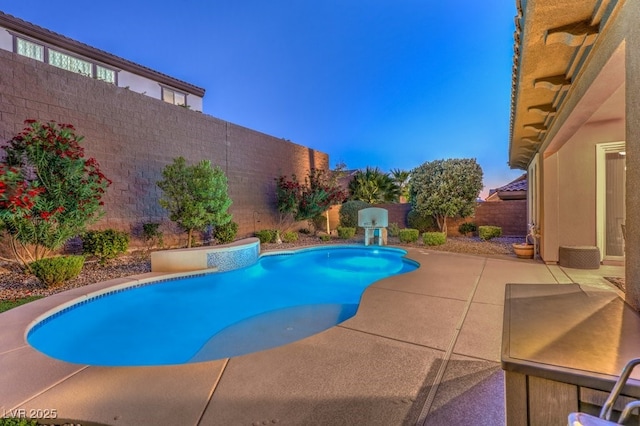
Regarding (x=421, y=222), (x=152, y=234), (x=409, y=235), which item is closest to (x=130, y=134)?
(x=152, y=234)

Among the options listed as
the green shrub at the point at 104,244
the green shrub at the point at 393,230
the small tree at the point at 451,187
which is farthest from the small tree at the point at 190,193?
the small tree at the point at 451,187

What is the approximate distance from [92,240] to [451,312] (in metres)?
7.26

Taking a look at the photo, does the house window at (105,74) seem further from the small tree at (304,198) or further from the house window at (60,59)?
the small tree at (304,198)

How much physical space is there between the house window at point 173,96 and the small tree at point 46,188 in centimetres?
912

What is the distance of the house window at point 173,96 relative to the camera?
548 inches

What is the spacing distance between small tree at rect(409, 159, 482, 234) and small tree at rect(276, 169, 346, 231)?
145 inches

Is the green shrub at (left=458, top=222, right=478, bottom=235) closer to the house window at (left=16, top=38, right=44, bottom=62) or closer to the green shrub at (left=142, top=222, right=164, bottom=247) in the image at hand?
the green shrub at (left=142, top=222, right=164, bottom=247)

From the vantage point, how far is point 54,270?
5.02 metres

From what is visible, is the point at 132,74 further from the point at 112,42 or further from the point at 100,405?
the point at 100,405

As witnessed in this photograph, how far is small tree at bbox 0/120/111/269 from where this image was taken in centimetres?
515

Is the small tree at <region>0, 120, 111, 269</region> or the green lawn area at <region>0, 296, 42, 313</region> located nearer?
the green lawn area at <region>0, 296, 42, 313</region>

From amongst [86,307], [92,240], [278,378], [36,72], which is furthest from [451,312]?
[36,72]

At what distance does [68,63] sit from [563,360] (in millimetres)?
15274

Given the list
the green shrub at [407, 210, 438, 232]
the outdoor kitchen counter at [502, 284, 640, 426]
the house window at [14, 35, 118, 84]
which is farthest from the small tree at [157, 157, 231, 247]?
the green shrub at [407, 210, 438, 232]
